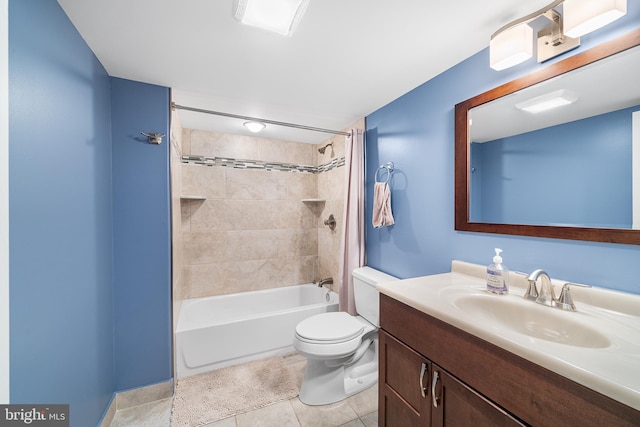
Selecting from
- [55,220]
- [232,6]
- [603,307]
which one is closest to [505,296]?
[603,307]

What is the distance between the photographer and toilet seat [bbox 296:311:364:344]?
1.58 metres

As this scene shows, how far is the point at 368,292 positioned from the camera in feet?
6.29

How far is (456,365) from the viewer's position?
2.80ft

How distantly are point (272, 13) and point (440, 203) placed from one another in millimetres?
1379

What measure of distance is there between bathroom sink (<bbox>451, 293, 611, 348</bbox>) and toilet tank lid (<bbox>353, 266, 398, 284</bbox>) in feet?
2.62

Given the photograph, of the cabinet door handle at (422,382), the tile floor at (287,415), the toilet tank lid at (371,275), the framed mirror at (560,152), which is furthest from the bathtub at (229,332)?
the framed mirror at (560,152)

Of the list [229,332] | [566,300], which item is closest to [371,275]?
[566,300]

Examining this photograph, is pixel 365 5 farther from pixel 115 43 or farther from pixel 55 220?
pixel 55 220

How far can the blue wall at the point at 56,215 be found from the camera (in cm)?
81

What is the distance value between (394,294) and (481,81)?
1.24 metres

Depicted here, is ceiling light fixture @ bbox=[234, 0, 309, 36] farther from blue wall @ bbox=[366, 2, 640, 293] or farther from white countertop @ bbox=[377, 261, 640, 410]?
white countertop @ bbox=[377, 261, 640, 410]

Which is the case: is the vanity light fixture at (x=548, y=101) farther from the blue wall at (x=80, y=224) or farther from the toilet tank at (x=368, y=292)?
the blue wall at (x=80, y=224)

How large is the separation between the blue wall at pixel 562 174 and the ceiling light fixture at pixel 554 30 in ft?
1.07

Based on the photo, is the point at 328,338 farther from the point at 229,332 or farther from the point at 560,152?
the point at 560,152
